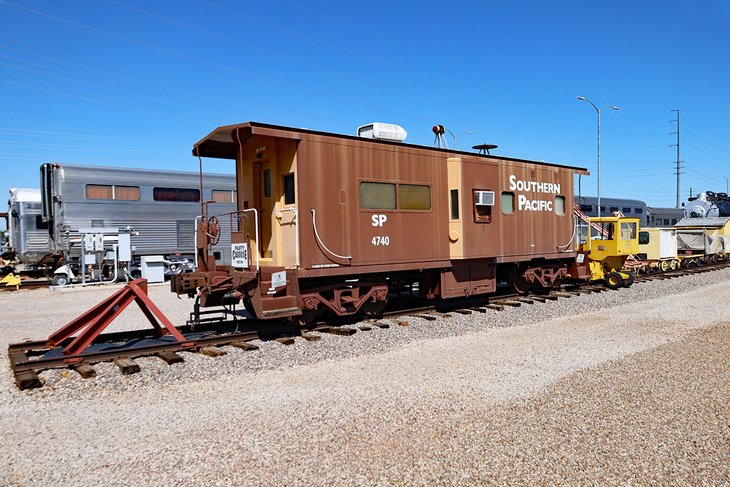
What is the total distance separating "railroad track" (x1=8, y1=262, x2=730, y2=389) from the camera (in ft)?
22.5

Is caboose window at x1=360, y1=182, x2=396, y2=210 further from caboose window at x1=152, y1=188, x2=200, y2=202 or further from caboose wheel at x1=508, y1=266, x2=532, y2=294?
caboose window at x1=152, y1=188, x2=200, y2=202

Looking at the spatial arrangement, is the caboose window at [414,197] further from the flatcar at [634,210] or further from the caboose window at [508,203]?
the flatcar at [634,210]

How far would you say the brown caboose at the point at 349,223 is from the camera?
8898mm

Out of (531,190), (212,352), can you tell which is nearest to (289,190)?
(212,352)

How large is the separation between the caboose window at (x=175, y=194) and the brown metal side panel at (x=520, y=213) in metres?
14.3

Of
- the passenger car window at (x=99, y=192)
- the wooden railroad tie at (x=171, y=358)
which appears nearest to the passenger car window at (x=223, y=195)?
the passenger car window at (x=99, y=192)

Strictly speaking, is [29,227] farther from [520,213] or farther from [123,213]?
[520,213]

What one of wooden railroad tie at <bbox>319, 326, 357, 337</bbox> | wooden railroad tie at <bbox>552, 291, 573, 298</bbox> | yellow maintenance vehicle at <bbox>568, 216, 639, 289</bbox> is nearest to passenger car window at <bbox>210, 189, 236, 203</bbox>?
yellow maintenance vehicle at <bbox>568, 216, 639, 289</bbox>

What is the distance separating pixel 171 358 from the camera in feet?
23.5

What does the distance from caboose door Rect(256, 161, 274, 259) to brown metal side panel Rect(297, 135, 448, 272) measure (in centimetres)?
120

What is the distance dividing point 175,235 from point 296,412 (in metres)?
18.0

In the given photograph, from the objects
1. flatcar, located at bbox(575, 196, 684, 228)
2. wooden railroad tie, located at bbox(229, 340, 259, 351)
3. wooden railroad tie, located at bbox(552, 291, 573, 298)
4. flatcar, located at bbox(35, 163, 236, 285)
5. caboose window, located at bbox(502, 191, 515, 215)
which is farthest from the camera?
flatcar, located at bbox(575, 196, 684, 228)

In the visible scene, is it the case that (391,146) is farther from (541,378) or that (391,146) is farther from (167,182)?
(167,182)

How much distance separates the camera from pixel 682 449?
4293 millimetres
